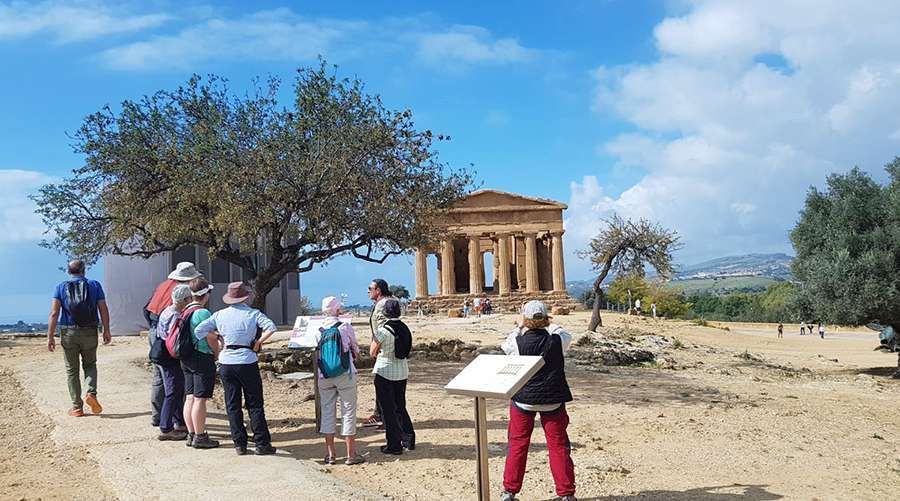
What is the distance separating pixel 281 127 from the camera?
1450 cm

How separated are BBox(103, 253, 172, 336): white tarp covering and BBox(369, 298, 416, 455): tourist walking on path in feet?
77.2

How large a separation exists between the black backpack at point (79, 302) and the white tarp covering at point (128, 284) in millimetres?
20440

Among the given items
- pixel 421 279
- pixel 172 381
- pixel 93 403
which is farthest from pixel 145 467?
pixel 421 279

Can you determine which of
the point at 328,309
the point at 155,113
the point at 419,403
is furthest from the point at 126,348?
the point at 328,309

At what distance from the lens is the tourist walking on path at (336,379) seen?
26.2ft

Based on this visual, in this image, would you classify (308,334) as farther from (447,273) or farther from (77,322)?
(447,273)

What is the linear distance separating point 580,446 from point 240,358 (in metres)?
4.44

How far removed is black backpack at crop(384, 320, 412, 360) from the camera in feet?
27.9

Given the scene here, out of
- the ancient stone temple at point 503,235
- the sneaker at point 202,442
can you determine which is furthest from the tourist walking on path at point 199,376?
the ancient stone temple at point 503,235

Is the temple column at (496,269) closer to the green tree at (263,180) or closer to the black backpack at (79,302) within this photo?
the green tree at (263,180)

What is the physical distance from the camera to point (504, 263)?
2143 inches

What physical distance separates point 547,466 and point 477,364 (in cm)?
247

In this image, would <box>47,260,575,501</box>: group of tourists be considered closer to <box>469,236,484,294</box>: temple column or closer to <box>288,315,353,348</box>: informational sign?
<box>288,315,353,348</box>: informational sign

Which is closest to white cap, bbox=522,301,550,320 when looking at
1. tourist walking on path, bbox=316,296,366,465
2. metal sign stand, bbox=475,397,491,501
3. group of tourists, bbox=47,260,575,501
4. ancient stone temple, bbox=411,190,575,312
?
group of tourists, bbox=47,260,575,501
